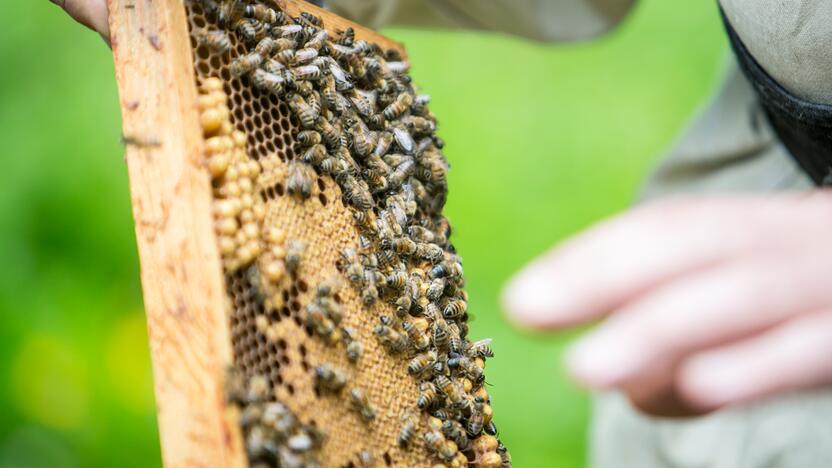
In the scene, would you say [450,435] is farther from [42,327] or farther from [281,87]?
[42,327]

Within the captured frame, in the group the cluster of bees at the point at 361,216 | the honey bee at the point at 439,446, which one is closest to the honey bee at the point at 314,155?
the cluster of bees at the point at 361,216

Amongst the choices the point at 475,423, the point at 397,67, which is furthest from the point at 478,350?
the point at 397,67

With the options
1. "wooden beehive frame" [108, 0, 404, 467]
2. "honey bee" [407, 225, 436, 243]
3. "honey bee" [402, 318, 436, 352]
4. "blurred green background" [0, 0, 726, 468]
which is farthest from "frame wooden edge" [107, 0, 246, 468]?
"blurred green background" [0, 0, 726, 468]

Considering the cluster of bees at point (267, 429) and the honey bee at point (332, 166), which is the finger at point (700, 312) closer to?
the cluster of bees at point (267, 429)

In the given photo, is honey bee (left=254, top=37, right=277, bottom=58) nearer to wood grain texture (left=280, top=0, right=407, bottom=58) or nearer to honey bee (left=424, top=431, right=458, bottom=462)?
wood grain texture (left=280, top=0, right=407, bottom=58)

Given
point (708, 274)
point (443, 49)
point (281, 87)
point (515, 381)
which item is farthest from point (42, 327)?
point (708, 274)
